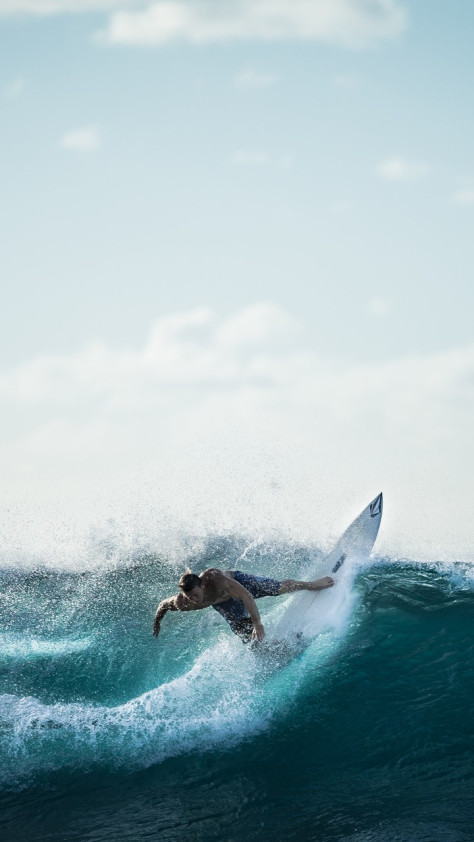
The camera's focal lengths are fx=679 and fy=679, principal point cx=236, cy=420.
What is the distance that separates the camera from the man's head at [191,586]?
5.91 metres

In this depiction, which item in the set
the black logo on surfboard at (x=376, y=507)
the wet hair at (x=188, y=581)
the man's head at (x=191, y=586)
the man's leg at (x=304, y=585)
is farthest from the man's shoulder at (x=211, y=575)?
the black logo on surfboard at (x=376, y=507)

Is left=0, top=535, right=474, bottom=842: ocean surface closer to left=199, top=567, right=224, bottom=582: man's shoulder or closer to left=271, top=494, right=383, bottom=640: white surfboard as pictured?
left=271, top=494, right=383, bottom=640: white surfboard

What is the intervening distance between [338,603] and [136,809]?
353 cm

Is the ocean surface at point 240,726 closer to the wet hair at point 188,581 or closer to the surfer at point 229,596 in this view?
the surfer at point 229,596

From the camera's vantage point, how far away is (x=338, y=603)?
7.93 metres

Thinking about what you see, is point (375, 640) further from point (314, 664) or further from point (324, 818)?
point (324, 818)

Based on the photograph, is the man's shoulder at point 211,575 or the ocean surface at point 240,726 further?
the man's shoulder at point 211,575

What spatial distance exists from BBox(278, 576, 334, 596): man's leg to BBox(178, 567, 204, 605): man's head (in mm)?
1306

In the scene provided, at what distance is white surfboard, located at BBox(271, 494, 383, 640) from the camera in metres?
7.27

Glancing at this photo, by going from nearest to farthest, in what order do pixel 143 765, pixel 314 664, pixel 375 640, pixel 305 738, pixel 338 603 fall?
pixel 143 765 → pixel 305 738 → pixel 314 664 → pixel 375 640 → pixel 338 603

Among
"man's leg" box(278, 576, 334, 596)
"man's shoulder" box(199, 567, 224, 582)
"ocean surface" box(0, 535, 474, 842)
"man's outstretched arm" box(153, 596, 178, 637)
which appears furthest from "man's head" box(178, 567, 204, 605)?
"man's leg" box(278, 576, 334, 596)

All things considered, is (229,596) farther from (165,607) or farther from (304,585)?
(304,585)

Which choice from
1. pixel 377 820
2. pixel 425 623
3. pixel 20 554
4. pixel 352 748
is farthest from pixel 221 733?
pixel 20 554

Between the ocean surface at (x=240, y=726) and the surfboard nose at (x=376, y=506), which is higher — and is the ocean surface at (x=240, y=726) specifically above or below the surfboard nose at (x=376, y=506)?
below
